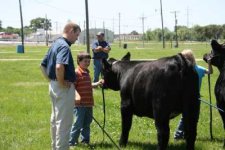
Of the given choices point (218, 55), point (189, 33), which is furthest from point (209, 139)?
point (189, 33)

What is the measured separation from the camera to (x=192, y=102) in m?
6.89

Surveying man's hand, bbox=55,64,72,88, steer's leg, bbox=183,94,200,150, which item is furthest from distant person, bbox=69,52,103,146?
steer's leg, bbox=183,94,200,150

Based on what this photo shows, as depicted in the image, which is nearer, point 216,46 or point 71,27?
point 71,27

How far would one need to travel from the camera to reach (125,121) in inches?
313

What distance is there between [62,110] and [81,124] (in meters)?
1.74

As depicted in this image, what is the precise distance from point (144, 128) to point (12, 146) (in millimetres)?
3031

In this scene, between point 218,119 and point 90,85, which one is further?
point 218,119

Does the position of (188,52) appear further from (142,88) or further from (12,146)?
(12,146)

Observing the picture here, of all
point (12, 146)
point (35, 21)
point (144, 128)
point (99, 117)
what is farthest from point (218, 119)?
point (35, 21)

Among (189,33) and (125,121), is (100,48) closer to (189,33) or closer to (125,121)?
(125,121)

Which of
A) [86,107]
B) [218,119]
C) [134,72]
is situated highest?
[134,72]

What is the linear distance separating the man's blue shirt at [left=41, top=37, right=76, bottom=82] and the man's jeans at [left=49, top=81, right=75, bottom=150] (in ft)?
0.59

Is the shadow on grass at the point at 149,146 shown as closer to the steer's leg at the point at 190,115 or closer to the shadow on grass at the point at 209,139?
the shadow on grass at the point at 209,139

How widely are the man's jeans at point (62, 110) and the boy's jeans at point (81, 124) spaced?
144 cm
